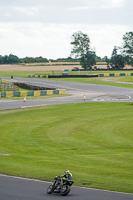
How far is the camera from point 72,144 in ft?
96.0

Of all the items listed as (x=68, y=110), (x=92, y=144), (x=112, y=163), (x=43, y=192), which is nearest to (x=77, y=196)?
(x=43, y=192)

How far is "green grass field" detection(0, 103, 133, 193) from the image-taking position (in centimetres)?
1923

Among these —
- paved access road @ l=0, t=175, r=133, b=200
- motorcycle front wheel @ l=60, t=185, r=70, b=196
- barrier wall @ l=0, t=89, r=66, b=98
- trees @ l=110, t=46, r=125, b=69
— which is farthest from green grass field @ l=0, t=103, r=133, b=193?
trees @ l=110, t=46, r=125, b=69

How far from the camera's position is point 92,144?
95.3 feet

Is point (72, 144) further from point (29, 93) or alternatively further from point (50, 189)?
point (29, 93)

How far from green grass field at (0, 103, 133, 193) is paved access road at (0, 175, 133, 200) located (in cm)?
85

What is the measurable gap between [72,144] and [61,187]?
562 inches

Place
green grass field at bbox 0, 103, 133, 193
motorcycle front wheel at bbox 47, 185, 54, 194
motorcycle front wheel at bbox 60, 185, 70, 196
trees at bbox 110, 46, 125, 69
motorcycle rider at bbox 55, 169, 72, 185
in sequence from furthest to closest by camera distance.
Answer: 1. trees at bbox 110, 46, 125, 69
2. green grass field at bbox 0, 103, 133, 193
3. motorcycle front wheel at bbox 47, 185, 54, 194
4. motorcycle front wheel at bbox 60, 185, 70, 196
5. motorcycle rider at bbox 55, 169, 72, 185

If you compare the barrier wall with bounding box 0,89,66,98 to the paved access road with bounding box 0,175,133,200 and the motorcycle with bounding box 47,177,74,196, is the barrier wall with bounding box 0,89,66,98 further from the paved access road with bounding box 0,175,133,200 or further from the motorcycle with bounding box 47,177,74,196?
the motorcycle with bounding box 47,177,74,196

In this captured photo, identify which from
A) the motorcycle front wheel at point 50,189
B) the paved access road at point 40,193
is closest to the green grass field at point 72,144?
the paved access road at point 40,193

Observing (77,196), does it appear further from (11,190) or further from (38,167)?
(38,167)

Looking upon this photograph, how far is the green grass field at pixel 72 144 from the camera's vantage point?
19234 mm

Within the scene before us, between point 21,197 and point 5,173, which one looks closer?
point 21,197

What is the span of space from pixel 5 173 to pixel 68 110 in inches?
1251
